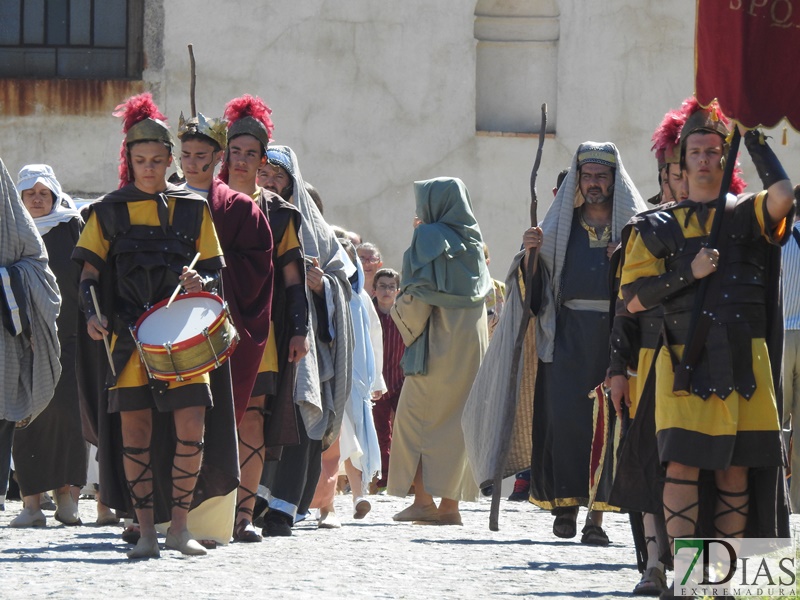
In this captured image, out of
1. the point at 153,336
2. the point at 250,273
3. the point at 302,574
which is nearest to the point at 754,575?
the point at 302,574

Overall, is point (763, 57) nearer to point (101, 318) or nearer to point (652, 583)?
point (652, 583)

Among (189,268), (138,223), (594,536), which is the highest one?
(138,223)

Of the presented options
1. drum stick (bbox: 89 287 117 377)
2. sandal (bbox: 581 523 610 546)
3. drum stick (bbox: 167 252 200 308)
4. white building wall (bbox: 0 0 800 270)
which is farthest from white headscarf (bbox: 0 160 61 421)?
white building wall (bbox: 0 0 800 270)

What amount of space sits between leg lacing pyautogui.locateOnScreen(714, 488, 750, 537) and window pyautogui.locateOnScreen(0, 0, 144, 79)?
1202cm

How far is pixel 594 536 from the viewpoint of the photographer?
990cm

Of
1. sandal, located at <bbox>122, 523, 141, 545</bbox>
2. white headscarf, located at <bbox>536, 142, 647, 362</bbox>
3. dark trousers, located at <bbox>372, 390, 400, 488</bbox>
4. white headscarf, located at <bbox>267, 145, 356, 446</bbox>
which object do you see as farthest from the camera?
dark trousers, located at <bbox>372, 390, 400, 488</bbox>

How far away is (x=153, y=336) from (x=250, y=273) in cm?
129

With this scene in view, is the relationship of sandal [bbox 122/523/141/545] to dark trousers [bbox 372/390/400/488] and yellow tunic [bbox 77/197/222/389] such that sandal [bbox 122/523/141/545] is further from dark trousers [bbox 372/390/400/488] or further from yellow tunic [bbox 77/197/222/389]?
dark trousers [bbox 372/390/400/488]

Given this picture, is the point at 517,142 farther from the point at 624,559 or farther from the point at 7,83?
the point at 624,559

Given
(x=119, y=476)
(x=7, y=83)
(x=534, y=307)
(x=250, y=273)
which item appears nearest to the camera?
(x=119, y=476)

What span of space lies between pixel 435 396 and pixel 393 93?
7.10 m

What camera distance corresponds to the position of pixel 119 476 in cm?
871

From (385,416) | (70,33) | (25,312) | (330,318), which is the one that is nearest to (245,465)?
(330,318)

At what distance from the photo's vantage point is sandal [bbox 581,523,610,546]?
9859 mm
